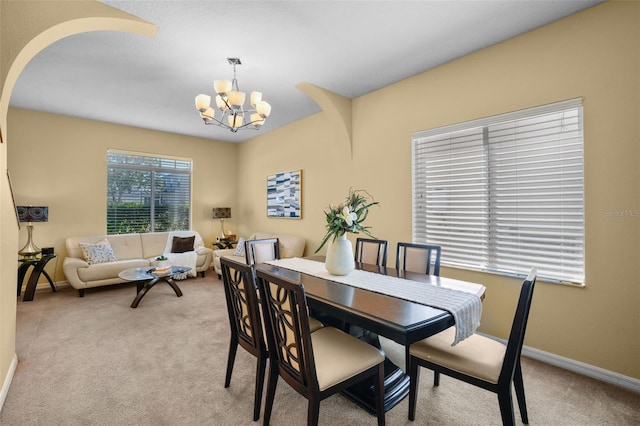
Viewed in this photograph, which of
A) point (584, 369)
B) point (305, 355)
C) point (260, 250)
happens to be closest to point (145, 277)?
point (260, 250)

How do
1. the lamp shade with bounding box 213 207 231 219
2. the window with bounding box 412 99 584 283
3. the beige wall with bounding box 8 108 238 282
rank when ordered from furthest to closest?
the lamp shade with bounding box 213 207 231 219, the beige wall with bounding box 8 108 238 282, the window with bounding box 412 99 584 283

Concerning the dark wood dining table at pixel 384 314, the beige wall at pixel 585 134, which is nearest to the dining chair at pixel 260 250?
the dark wood dining table at pixel 384 314

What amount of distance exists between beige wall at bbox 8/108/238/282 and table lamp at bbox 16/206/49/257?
0.19m

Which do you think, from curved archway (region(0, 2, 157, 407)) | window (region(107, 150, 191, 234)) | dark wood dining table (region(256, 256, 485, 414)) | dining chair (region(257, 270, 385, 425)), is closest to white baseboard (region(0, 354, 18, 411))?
curved archway (region(0, 2, 157, 407))

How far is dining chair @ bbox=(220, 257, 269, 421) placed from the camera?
1.72 meters

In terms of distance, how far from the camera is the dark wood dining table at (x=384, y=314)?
1.34 m

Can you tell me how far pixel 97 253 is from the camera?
4.49 meters

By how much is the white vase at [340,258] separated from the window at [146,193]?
15.5ft

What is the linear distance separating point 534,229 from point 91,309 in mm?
4903

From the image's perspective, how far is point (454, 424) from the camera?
1.69 meters

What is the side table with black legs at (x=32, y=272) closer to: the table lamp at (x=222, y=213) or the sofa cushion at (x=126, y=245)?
the sofa cushion at (x=126, y=245)

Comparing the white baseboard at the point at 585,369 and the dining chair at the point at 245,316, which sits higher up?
the dining chair at the point at 245,316

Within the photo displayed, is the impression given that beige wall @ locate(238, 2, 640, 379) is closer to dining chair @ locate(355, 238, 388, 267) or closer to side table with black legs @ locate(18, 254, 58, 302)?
dining chair @ locate(355, 238, 388, 267)

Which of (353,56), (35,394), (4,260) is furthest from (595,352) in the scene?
(4,260)
